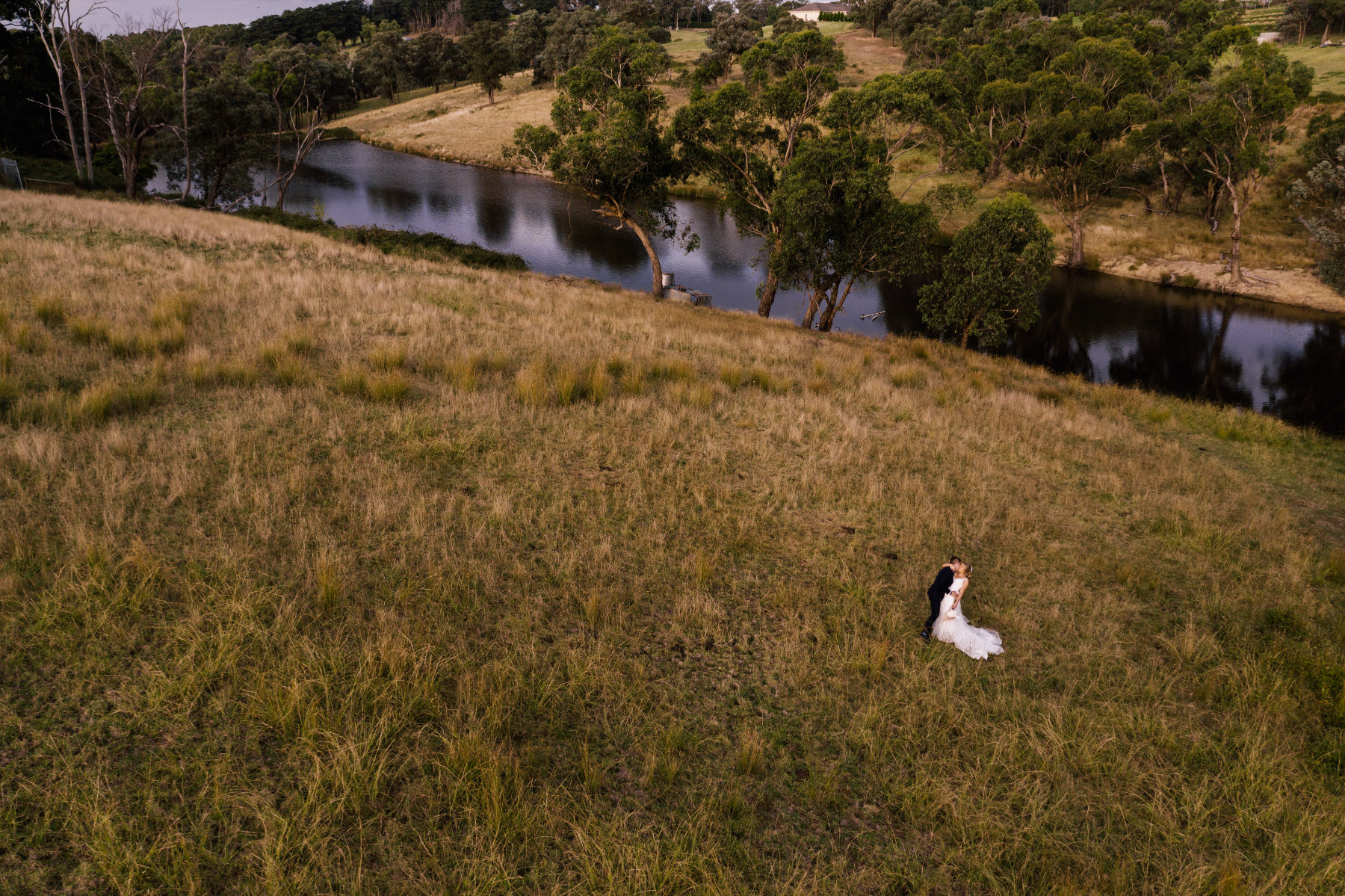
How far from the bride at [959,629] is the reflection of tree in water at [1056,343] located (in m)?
24.0

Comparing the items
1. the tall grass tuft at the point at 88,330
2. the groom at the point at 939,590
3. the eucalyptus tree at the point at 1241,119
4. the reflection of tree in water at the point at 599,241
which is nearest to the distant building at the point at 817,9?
the reflection of tree in water at the point at 599,241

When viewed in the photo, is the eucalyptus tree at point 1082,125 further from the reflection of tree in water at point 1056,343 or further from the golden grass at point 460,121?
the golden grass at point 460,121

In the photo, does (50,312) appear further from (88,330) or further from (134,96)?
(134,96)

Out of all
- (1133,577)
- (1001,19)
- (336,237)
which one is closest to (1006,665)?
(1133,577)

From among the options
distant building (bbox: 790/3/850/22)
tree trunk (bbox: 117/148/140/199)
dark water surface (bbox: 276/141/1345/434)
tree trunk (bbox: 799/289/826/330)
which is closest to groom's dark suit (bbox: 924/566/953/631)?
tree trunk (bbox: 799/289/826/330)

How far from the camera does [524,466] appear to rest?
780 centimetres

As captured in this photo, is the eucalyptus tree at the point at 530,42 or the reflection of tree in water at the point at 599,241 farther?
the eucalyptus tree at the point at 530,42

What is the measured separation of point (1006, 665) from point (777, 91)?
68.4ft

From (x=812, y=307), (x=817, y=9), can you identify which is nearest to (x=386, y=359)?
(x=812, y=307)

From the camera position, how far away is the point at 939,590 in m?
5.89

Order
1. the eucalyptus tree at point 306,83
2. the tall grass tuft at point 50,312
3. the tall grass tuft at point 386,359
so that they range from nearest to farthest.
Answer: the tall grass tuft at point 50,312 < the tall grass tuft at point 386,359 < the eucalyptus tree at point 306,83

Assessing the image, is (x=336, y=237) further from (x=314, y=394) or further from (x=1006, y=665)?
(x=1006, y=665)

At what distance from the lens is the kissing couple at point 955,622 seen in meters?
5.68

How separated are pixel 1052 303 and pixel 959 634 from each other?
118 ft
